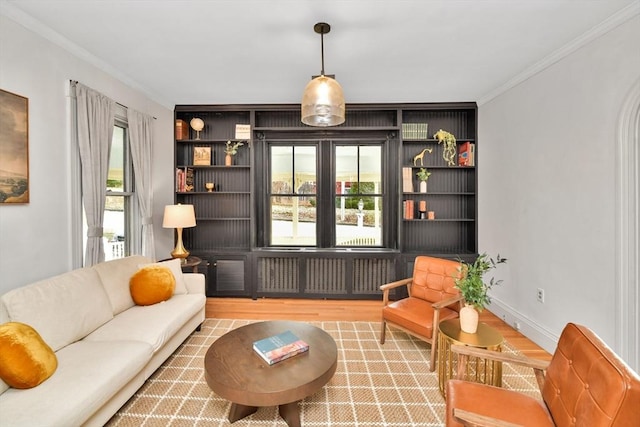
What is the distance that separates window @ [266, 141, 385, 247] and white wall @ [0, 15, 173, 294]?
2392mm

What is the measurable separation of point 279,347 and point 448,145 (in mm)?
3578

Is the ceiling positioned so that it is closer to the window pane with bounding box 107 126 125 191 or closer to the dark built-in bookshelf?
the window pane with bounding box 107 126 125 191

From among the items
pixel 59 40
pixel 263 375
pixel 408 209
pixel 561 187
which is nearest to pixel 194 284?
pixel 263 375

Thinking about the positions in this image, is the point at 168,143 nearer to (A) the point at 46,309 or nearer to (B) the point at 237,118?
(B) the point at 237,118

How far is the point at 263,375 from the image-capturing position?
68.3 inches

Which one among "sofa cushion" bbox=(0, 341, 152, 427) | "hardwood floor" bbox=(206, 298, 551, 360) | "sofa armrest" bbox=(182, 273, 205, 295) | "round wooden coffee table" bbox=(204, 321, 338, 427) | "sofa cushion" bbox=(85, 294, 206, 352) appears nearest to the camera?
"sofa cushion" bbox=(0, 341, 152, 427)

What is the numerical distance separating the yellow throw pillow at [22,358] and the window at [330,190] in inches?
117

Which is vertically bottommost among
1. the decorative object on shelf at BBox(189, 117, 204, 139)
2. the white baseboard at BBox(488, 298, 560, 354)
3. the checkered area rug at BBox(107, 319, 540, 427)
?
the checkered area rug at BBox(107, 319, 540, 427)

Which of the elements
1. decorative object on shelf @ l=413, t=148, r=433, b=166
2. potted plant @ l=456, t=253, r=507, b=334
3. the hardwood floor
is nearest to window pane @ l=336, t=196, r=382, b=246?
decorative object on shelf @ l=413, t=148, r=433, b=166

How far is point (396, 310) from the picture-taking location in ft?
8.91

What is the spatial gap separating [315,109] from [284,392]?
182 centimetres

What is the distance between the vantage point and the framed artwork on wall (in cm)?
205

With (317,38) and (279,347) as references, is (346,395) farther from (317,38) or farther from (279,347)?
(317,38)

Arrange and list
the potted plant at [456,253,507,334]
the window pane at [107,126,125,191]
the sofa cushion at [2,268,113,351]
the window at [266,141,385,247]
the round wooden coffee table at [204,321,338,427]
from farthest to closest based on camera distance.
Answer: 1. the window at [266,141,385,247]
2. the window pane at [107,126,125,191]
3. the potted plant at [456,253,507,334]
4. the sofa cushion at [2,268,113,351]
5. the round wooden coffee table at [204,321,338,427]
